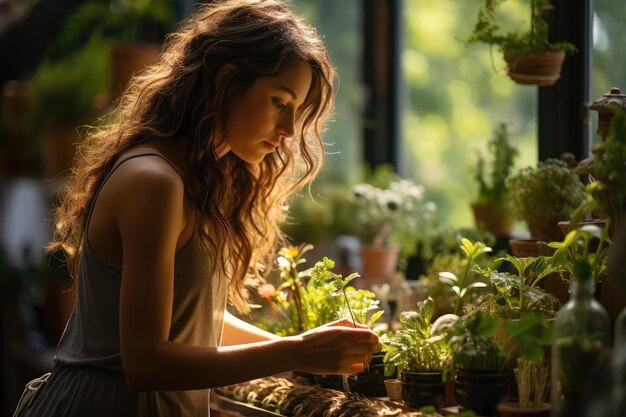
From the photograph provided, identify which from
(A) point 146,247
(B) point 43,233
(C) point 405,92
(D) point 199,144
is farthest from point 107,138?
(B) point 43,233

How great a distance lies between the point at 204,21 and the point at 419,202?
1379 mm

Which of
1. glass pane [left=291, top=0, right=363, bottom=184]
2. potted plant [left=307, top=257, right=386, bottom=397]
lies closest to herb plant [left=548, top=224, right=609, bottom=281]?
potted plant [left=307, top=257, right=386, bottom=397]

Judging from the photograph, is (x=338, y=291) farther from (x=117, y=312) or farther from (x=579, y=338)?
(x=579, y=338)

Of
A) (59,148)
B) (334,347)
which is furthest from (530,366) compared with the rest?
(59,148)

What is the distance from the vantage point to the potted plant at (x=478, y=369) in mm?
1532

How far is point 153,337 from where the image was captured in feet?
5.05

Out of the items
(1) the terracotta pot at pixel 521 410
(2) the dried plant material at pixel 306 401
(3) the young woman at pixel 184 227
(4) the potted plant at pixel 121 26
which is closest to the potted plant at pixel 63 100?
(4) the potted plant at pixel 121 26

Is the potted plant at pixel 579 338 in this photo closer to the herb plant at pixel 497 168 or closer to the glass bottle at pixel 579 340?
the glass bottle at pixel 579 340

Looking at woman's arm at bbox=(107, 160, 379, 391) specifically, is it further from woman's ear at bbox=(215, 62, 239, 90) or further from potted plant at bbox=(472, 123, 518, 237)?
potted plant at bbox=(472, 123, 518, 237)

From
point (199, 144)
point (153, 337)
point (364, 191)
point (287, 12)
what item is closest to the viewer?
point (153, 337)

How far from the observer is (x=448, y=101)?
11.8 feet

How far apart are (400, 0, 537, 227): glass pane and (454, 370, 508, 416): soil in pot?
4.17 ft

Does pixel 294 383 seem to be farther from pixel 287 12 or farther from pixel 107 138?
pixel 287 12

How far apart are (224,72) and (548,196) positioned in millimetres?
810
